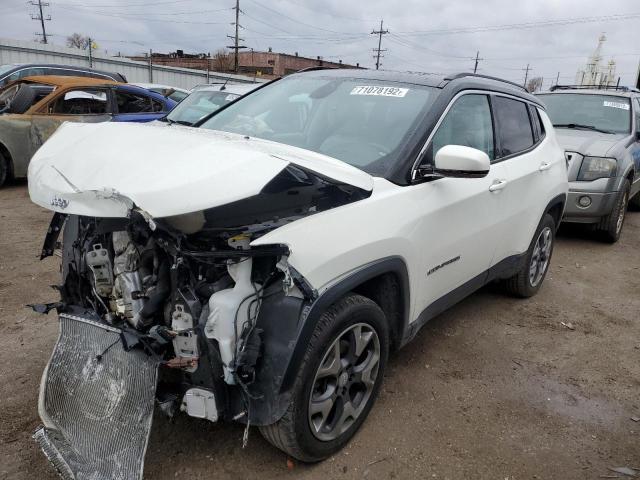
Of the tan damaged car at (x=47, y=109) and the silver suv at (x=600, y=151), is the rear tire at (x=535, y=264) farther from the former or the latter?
the tan damaged car at (x=47, y=109)

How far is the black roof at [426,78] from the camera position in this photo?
10.3 feet

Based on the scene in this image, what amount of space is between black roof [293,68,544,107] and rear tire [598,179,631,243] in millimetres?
3387

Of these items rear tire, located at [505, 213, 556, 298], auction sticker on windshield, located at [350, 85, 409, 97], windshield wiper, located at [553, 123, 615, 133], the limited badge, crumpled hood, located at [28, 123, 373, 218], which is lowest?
rear tire, located at [505, 213, 556, 298]

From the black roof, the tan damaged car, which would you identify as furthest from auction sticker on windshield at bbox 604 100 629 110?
the tan damaged car

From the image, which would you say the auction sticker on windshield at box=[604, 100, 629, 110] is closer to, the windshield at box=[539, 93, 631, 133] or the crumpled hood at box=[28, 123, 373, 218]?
the windshield at box=[539, 93, 631, 133]

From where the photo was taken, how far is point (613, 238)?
21.7 feet

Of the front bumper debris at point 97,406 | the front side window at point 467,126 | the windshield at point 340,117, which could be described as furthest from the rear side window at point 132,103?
the front bumper debris at point 97,406

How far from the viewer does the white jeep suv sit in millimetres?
2002

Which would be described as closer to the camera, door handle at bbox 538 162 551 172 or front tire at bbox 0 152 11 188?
door handle at bbox 538 162 551 172

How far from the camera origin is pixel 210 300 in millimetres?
2035

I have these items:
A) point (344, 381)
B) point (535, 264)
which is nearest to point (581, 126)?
point (535, 264)

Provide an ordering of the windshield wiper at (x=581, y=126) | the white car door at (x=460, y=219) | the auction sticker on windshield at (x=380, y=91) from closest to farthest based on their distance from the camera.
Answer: the white car door at (x=460, y=219) → the auction sticker on windshield at (x=380, y=91) → the windshield wiper at (x=581, y=126)

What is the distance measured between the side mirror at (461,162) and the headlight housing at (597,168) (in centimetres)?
443

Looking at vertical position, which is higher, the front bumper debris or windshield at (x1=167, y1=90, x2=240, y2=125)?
windshield at (x1=167, y1=90, x2=240, y2=125)
